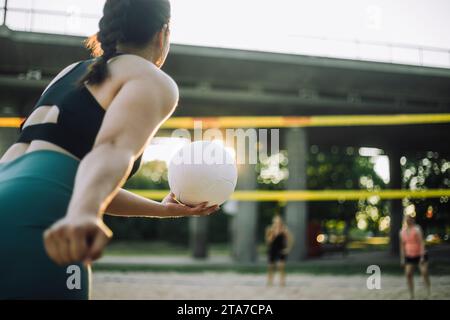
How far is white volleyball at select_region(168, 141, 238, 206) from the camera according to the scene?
69.2 inches

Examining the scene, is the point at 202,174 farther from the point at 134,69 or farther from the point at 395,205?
the point at 395,205

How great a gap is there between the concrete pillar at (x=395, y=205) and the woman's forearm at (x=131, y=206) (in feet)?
65.3

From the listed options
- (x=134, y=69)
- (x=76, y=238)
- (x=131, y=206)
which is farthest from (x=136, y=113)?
(x=131, y=206)

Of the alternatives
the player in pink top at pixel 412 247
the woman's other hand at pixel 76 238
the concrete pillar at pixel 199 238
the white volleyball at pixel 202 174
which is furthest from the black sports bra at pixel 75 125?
the concrete pillar at pixel 199 238

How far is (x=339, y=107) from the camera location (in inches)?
609

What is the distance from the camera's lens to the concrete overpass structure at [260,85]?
1283 cm

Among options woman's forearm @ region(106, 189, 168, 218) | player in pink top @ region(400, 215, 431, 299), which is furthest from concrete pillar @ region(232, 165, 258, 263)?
woman's forearm @ region(106, 189, 168, 218)

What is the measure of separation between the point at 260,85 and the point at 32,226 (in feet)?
46.5

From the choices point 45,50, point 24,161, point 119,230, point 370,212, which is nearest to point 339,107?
point 45,50

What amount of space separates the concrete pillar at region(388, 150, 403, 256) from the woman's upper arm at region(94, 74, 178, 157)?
67.3 ft

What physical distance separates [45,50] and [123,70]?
1278cm

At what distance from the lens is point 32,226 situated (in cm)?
97

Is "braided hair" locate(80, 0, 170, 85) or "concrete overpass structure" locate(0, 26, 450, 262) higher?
"concrete overpass structure" locate(0, 26, 450, 262)

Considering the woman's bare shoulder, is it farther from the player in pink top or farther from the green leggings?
the player in pink top
